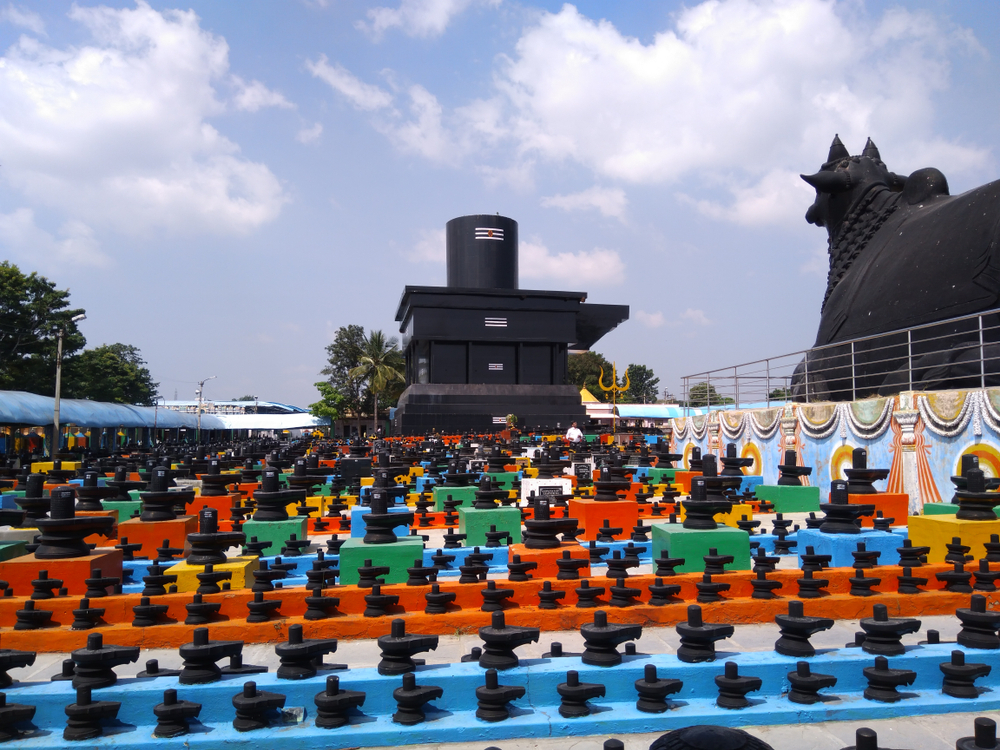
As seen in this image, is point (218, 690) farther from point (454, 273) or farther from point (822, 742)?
point (454, 273)

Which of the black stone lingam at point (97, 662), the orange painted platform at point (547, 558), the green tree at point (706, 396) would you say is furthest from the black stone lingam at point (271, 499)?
the green tree at point (706, 396)

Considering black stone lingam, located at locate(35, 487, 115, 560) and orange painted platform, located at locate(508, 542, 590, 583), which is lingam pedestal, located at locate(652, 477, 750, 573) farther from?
black stone lingam, located at locate(35, 487, 115, 560)

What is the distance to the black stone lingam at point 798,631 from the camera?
3.90 meters

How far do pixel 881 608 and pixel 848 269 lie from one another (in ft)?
57.0

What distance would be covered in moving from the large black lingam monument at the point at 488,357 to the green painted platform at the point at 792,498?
98.6 feet

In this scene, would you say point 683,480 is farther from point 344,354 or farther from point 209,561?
point 344,354

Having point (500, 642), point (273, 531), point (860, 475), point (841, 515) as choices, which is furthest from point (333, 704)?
point (860, 475)

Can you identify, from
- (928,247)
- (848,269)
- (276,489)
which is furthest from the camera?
(848,269)

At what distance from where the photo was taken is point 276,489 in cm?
741

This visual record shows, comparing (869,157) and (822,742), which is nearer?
(822,742)

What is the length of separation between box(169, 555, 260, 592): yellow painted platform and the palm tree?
185 ft

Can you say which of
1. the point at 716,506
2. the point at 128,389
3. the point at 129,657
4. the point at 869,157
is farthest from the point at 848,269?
the point at 128,389

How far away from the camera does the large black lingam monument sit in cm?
4147

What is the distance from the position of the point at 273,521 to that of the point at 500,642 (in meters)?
4.16
